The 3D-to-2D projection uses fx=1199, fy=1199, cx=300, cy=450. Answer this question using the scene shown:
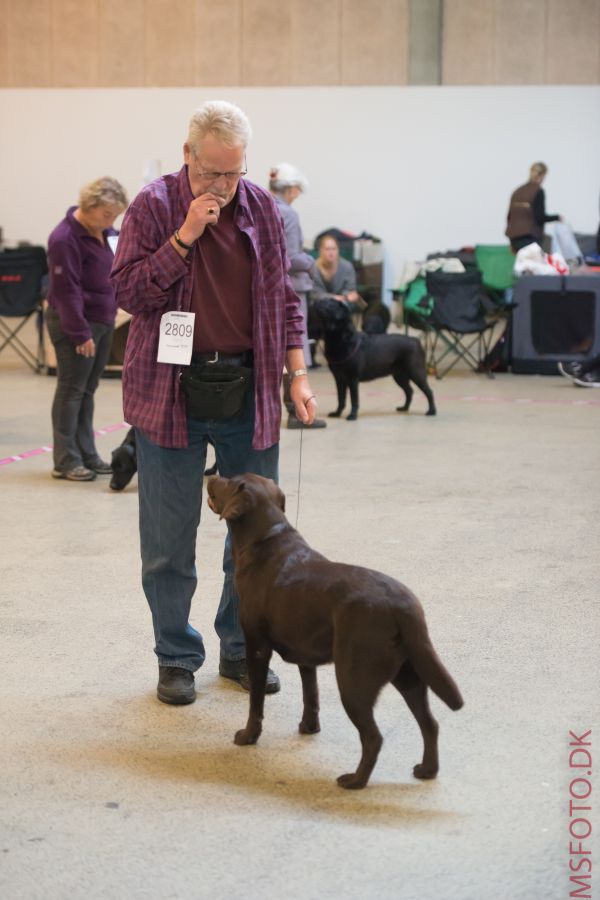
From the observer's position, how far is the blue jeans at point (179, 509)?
9.69 ft

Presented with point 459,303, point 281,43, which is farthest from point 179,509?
point 281,43

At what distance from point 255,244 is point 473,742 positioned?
127 cm

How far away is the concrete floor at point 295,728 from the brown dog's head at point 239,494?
0.55m

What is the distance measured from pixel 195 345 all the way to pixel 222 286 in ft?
0.51

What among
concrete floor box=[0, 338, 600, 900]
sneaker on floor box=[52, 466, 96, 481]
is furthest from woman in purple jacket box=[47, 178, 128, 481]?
concrete floor box=[0, 338, 600, 900]

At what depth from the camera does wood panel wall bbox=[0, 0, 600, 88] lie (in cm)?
1344

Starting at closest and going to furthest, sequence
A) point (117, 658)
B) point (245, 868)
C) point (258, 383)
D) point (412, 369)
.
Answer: point (245, 868) → point (258, 383) → point (117, 658) → point (412, 369)

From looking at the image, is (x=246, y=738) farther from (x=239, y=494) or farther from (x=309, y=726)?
(x=239, y=494)

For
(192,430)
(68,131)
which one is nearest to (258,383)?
(192,430)

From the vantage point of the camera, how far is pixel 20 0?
14.2 meters

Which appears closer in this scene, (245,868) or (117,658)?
(245,868)

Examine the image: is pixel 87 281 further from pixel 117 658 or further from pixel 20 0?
pixel 20 0

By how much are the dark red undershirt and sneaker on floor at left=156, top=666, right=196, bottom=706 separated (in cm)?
82

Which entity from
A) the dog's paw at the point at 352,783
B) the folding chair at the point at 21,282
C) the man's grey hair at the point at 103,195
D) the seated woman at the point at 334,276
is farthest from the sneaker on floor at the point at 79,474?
the folding chair at the point at 21,282
